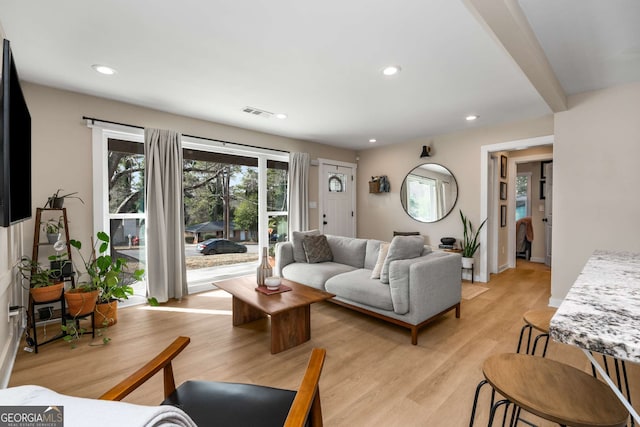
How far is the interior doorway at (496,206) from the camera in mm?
4176

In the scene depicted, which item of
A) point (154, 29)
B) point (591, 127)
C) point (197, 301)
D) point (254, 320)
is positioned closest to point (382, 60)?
point (154, 29)

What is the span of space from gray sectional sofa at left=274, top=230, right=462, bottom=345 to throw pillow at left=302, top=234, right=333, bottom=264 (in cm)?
11

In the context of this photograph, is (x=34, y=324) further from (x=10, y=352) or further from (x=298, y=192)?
(x=298, y=192)

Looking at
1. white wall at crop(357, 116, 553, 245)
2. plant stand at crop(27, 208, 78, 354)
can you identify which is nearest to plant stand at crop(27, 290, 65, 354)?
plant stand at crop(27, 208, 78, 354)

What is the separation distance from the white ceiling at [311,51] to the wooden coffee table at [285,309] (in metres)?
2.01

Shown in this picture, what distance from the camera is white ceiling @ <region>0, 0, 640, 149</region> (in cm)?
178

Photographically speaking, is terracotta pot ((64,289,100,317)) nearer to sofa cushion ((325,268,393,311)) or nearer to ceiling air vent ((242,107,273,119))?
sofa cushion ((325,268,393,311))

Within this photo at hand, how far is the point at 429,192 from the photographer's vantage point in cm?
504

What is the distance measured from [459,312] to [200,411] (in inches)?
108

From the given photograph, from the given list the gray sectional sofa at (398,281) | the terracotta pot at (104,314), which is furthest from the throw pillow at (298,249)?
the terracotta pot at (104,314)

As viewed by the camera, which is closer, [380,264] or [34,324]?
[34,324]

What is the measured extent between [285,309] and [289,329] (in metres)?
0.28

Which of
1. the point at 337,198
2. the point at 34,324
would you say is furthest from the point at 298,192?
the point at 34,324

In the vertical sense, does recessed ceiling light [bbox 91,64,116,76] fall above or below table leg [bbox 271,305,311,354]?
Result: above
